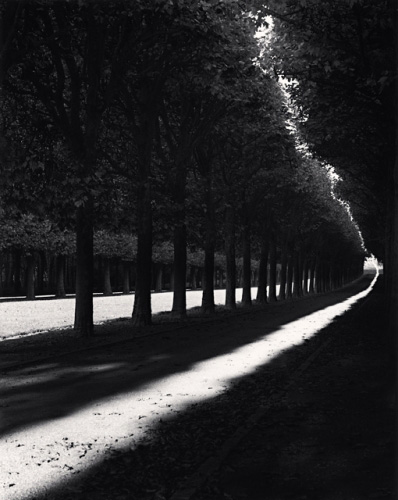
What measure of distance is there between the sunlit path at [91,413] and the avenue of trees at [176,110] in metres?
3.78

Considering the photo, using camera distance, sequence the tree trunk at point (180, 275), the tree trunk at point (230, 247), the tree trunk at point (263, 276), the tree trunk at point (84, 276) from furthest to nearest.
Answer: the tree trunk at point (263, 276) → the tree trunk at point (230, 247) → the tree trunk at point (180, 275) → the tree trunk at point (84, 276)

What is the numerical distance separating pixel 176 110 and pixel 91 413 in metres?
21.4

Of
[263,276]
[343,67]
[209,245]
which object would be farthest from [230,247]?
[343,67]

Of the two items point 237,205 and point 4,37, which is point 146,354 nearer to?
point 4,37

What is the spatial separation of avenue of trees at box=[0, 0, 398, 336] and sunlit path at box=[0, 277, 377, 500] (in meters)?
3.78

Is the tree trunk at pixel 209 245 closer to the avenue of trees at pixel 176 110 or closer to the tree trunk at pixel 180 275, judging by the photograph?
the avenue of trees at pixel 176 110

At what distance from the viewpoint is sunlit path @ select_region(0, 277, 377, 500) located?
5945 millimetres

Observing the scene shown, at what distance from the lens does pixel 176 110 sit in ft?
92.3

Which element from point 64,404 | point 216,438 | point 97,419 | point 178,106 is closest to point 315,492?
point 216,438

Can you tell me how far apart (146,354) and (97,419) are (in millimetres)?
6788

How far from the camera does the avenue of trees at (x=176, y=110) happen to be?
1446 cm

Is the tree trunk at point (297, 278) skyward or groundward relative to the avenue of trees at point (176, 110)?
groundward

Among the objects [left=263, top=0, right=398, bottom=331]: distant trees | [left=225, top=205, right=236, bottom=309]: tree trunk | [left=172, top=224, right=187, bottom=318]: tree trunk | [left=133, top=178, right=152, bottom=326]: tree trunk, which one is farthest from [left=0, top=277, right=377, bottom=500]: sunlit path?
[left=225, top=205, right=236, bottom=309]: tree trunk

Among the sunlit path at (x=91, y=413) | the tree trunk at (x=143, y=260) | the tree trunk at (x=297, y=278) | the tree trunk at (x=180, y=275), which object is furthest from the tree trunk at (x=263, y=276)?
the sunlit path at (x=91, y=413)
